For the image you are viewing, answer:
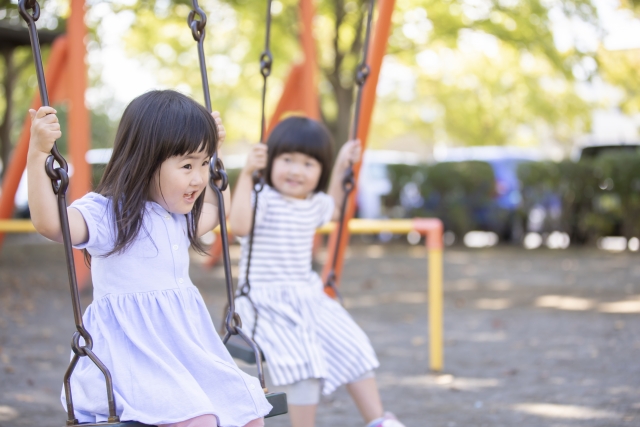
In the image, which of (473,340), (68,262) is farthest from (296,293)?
(473,340)

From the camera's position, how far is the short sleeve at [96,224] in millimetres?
1907

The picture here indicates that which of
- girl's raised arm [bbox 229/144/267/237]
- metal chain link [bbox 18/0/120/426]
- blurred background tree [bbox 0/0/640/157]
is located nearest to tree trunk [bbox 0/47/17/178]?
blurred background tree [bbox 0/0/640/157]

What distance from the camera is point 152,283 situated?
1.98 meters

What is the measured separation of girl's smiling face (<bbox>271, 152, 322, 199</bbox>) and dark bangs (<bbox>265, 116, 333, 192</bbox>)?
0.07 feet

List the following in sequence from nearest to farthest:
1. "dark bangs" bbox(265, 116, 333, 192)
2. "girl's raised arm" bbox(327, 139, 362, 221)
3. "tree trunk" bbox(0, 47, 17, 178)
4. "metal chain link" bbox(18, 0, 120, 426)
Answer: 1. "metal chain link" bbox(18, 0, 120, 426)
2. "dark bangs" bbox(265, 116, 333, 192)
3. "girl's raised arm" bbox(327, 139, 362, 221)
4. "tree trunk" bbox(0, 47, 17, 178)

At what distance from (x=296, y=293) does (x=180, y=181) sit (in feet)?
3.55

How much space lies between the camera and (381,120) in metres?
22.8

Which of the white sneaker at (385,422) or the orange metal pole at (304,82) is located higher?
the orange metal pole at (304,82)

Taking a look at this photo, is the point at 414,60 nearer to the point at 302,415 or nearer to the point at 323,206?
the point at 323,206

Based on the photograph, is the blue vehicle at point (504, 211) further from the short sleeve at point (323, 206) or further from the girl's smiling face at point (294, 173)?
the girl's smiling face at point (294, 173)

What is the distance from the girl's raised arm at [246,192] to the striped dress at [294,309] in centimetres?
17

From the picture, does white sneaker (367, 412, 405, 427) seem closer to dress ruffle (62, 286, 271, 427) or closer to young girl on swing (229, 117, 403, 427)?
young girl on swing (229, 117, 403, 427)

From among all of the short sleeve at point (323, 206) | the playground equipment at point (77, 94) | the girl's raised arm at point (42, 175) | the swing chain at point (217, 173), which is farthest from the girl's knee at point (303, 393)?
the playground equipment at point (77, 94)

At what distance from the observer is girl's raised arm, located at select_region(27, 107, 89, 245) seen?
1785mm
